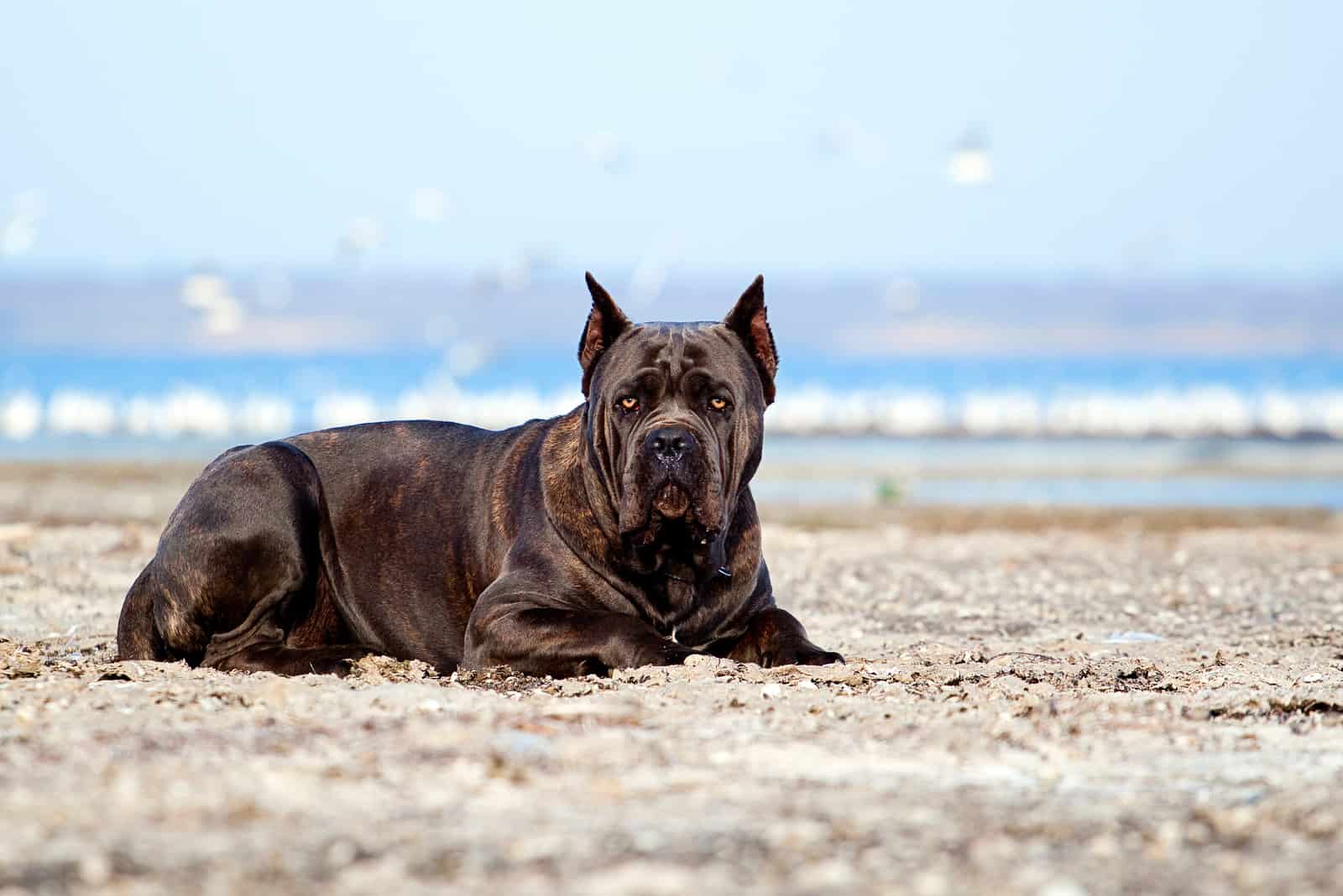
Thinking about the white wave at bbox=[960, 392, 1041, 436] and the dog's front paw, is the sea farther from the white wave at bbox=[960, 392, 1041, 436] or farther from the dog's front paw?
the dog's front paw

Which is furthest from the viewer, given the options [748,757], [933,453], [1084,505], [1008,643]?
[933,453]

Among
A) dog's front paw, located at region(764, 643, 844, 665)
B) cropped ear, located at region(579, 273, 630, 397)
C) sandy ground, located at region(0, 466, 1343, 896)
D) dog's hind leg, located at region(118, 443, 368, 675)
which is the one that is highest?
cropped ear, located at region(579, 273, 630, 397)

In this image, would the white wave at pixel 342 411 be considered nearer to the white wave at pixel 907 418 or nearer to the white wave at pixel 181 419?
the white wave at pixel 907 418

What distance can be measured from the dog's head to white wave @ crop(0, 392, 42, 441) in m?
41.4

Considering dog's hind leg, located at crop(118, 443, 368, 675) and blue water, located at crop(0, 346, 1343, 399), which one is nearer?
dog's hind leg, located at crop(118, 443, 368, 675)

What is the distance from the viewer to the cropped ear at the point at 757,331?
658 cm

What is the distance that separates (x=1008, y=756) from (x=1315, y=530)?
16.0 m

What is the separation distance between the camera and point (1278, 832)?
3680 mm

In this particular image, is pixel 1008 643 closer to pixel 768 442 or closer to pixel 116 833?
pixel 116 833

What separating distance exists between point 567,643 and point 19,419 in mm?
45163

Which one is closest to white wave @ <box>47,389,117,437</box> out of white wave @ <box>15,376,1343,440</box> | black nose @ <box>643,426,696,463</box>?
white wave @ <box>15,376,1343,440</box>

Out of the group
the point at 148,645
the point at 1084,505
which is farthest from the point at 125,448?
the point at 148,645

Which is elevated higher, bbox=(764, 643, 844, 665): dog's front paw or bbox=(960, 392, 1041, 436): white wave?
bbox=(960, 392, 1041, 436): white wave

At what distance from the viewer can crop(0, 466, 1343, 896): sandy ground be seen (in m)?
3.30
